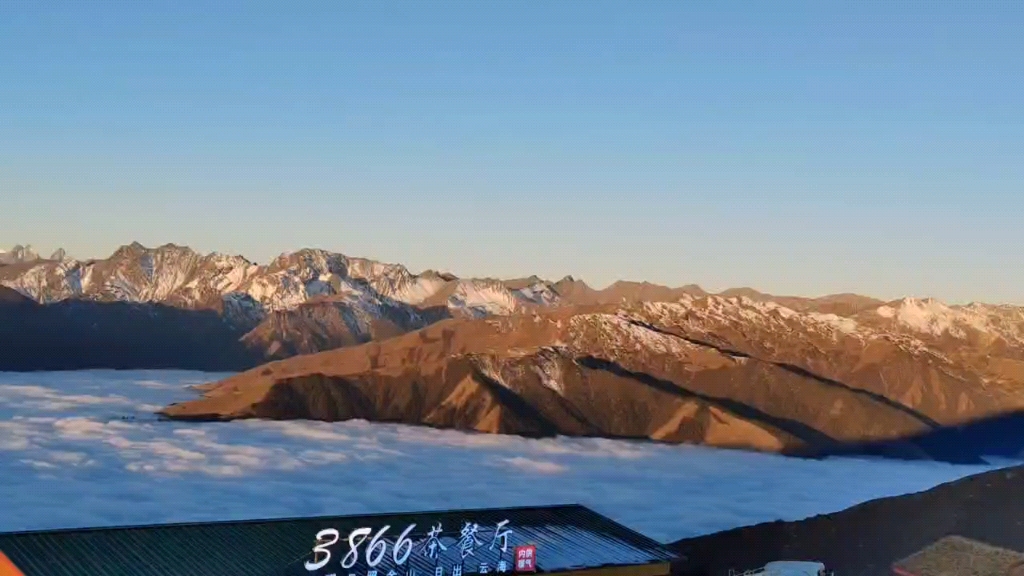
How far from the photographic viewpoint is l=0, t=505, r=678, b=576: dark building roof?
27859 mm

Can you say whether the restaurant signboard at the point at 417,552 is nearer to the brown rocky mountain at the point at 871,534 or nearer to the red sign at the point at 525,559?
the red sign at the point at 525,559

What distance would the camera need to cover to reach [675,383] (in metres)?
145

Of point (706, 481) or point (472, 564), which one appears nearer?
point (472, 564)

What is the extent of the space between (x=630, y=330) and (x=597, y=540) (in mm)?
126622

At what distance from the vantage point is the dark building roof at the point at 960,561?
52509 millimetres

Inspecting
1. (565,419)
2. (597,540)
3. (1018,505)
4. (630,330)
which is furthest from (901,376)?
(597,540)

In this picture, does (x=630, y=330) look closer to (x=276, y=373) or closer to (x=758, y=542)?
(x=276, y=373)

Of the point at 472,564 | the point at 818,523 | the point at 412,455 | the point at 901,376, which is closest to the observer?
the point at 472,564

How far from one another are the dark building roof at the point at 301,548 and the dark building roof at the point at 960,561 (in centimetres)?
2545

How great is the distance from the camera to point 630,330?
160 metres

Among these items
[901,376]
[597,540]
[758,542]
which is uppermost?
[901,376]

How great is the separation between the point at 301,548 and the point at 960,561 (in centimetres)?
3644

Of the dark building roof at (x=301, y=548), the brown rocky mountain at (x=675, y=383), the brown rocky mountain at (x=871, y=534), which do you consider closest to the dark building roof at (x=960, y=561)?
the brown rocky mountain at (x=871, y=534)

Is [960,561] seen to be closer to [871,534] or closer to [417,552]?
[871,534]
